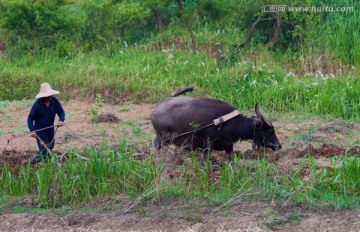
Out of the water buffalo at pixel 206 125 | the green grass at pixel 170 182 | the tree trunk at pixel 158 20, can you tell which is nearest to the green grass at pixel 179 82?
the tree trunk at pixel 158 20

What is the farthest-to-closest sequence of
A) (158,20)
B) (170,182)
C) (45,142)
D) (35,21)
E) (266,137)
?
(158,20), (35,21), (266,137), (45,142), (170,182)

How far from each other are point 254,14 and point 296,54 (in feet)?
5.48

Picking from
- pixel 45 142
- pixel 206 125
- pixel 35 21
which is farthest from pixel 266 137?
pixel 35 21

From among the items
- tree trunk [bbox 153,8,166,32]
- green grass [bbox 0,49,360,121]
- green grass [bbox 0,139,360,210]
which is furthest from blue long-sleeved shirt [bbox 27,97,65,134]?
tree trunk [bbox 153,8,166,32]

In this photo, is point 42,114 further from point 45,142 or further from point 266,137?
point 266,137

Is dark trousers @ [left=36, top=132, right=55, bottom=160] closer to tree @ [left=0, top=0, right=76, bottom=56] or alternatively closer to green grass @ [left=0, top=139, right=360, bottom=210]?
green grass @ [left=0, top=139, right=360, bottom=210]

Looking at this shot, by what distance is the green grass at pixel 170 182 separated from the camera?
7512 mm

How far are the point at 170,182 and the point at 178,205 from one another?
424 millimetres

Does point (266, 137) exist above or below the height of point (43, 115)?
below

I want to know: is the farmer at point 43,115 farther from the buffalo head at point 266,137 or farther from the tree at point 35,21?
the tree at point 35,21

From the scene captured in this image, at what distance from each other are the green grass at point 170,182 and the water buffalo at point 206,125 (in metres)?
1.09

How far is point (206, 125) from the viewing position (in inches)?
364

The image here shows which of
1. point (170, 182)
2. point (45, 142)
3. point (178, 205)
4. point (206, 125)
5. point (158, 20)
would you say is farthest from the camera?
point (158, 20)

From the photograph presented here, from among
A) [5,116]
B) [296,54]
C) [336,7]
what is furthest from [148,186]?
[336,7]
